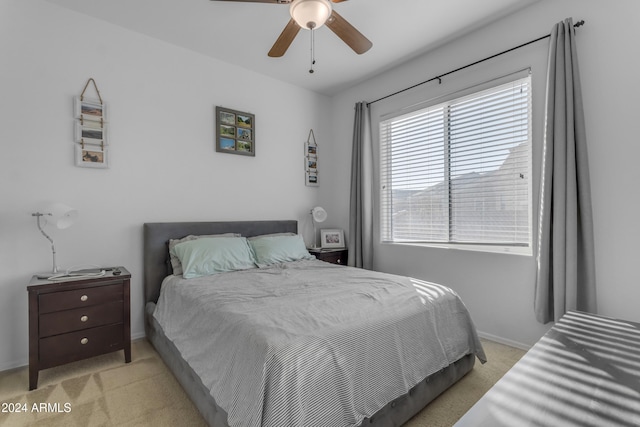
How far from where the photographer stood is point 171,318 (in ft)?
7.20

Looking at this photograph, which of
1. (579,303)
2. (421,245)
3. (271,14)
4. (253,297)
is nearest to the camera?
(253,297)

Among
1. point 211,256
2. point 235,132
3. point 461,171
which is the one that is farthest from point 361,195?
point 211,256

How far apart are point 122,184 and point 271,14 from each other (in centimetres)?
193

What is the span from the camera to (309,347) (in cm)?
128

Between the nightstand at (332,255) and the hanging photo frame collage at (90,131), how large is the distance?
2246 mm

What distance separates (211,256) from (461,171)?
8.04ft

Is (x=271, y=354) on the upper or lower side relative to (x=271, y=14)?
lower

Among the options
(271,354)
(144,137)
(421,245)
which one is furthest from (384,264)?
(144,137)

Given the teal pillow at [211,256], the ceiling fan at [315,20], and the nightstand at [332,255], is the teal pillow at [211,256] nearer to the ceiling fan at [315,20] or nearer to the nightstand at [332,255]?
the nightstand at [332,255]

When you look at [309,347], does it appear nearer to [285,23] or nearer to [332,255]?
[332,255]

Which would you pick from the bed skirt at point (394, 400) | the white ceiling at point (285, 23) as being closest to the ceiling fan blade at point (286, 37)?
the white ceiling at point (285, 23)

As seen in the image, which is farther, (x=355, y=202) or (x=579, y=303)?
(x=355, y=202)

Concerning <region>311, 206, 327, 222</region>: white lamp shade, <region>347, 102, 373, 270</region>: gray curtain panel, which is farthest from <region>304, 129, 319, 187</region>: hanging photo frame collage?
<region>347, 102, 373, 270</region>: gray curtain panel

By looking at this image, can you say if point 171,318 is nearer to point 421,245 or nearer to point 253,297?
point 253,297
